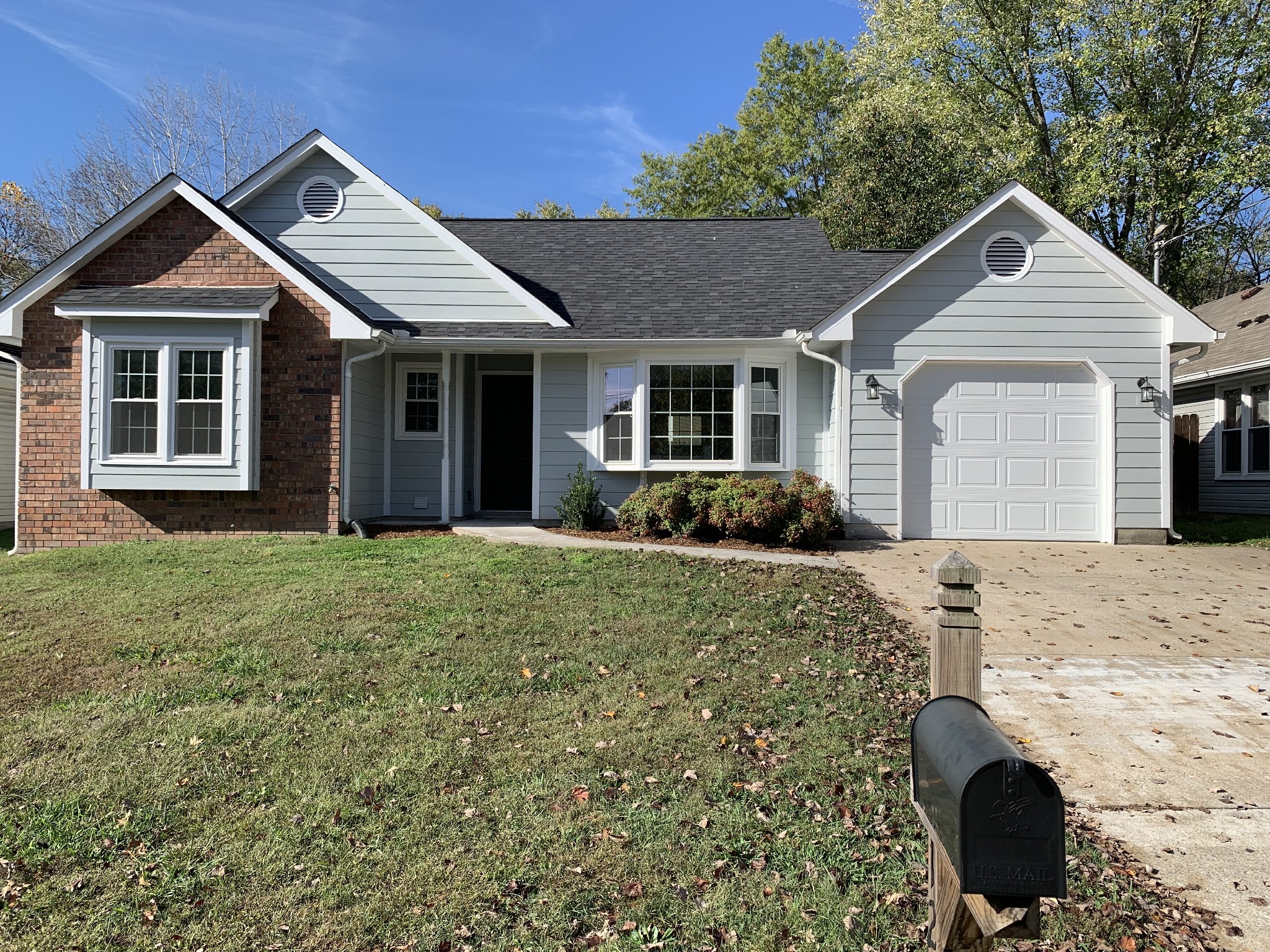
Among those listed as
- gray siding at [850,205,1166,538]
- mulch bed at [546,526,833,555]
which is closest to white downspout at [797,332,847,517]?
gray siding at [850,205,1166,538]

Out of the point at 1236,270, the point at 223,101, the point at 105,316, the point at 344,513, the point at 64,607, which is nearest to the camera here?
the point at 64,607

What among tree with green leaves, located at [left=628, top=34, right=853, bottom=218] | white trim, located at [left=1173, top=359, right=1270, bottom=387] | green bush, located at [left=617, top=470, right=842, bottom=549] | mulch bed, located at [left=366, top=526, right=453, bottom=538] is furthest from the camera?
tree with green leaves, located at [left=628, top=34, right=853, bottom=218]

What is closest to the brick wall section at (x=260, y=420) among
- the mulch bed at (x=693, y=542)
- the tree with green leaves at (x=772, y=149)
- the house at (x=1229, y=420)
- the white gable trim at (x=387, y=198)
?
the white gable trim at (x=387, y=198)

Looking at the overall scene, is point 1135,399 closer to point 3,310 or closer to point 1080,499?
point 1080,499

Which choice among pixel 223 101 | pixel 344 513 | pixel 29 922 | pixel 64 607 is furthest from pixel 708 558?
pixel 223 101

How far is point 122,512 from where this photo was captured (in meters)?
11.1

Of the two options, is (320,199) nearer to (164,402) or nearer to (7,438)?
(164,402)

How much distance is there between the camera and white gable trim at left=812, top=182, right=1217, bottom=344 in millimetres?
11594

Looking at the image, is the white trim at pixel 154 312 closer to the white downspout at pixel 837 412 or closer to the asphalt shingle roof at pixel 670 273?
the asphalt shingle roof at pixel 670 273

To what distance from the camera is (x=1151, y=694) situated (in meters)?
5.41

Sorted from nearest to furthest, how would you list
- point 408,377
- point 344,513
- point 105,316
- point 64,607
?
point 64,607
point 105,316
point 344,513
point 408,377

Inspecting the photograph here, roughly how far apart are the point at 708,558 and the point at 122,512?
790cm

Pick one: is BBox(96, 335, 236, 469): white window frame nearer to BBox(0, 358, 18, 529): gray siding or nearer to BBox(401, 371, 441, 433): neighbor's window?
BBox(401, 371, 441, 433): neighbor's window

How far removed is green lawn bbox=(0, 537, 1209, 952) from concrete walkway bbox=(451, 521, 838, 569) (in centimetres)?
224
